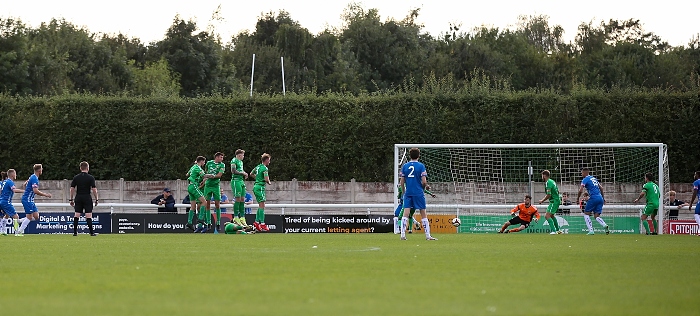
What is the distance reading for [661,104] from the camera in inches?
1486

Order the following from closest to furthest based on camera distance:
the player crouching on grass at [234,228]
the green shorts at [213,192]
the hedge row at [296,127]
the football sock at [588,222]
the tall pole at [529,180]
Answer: the player crouching on grass at [234,228] → the green shorts at [213,192] → the football sock at [588,222] → the tall pole at [529,180] → the hedge row at [296,127]

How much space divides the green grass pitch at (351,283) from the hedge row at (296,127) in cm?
2102

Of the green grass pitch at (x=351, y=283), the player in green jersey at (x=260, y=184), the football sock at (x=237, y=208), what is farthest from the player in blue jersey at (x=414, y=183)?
the football sock at (x=237, y=208)

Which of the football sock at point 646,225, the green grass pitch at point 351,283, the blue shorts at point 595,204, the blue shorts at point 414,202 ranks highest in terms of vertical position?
the blue shorts at point 414,202

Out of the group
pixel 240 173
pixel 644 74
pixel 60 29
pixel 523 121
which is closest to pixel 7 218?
pixel 240 173

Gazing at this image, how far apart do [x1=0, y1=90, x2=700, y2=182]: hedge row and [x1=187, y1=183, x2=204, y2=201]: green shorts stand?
8.01 metres

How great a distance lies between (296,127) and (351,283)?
92.4 ft

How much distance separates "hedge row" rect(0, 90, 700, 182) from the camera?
126ft

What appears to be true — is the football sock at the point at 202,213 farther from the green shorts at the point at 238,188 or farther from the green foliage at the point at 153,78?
the green foliage at the point at 153,78

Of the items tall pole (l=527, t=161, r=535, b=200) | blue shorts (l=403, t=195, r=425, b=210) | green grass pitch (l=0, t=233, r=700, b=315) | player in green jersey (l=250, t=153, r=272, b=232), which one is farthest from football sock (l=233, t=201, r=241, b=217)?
tall pole (l=527, t=161, r=535, b=200)

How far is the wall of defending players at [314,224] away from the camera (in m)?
33.0

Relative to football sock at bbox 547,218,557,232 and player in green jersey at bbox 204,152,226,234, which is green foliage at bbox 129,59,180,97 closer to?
player in green jersey at bbox 204,152,226,234

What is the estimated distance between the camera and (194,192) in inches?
1203

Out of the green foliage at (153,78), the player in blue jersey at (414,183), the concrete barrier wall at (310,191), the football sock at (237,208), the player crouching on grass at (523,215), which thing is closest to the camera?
the player in blue jersey at (414,183)
